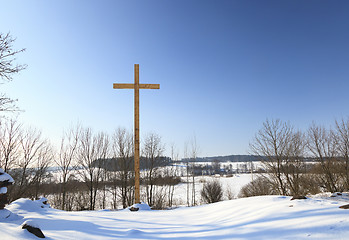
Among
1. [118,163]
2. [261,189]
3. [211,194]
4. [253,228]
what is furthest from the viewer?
[211,194]

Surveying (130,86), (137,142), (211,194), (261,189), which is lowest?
(211,194)

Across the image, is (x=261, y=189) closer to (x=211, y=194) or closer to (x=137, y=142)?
(x=211, y=194)

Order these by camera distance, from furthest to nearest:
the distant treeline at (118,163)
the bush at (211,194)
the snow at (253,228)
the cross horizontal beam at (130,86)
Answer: the bush at (211,194) → the distant treeline at (118,163) → the cross horizontal beam at (130,86) → the snow at (253,228)

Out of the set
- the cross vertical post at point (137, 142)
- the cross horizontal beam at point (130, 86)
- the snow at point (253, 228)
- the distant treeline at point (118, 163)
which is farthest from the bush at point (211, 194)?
the snow at point (253, 228)

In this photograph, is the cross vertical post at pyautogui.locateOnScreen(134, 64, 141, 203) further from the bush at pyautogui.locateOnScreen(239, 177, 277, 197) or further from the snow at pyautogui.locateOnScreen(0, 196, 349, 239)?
the bush at pyautogui.locateOnScreen(239, 177, 277, 197)

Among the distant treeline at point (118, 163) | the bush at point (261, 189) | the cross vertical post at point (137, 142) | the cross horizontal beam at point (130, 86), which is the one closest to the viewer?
the cross vertical post at point (137, 142)

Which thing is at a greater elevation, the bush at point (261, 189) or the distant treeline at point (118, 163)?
the distant treeline at point (118, 163)

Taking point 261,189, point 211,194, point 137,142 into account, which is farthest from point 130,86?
point 261,189

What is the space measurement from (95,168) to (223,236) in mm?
14332

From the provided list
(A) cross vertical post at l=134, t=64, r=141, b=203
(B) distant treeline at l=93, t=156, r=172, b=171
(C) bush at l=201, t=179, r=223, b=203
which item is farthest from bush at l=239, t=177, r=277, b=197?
(A) cross vertical post at l=134, t=64, r=141, b=203

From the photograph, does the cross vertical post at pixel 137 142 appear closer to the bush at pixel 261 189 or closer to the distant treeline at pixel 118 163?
the distant treeline at pixel 118 163

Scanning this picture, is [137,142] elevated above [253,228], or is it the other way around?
[137,142]

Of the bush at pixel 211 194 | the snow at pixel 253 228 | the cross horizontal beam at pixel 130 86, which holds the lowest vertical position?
the bush at pixel 211 194

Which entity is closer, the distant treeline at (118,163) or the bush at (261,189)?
the bush at (261,189)
